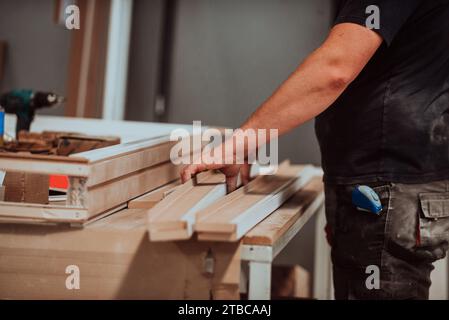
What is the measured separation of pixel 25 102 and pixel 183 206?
1.13m

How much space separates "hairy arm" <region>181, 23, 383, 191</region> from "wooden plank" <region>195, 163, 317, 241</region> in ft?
0.44

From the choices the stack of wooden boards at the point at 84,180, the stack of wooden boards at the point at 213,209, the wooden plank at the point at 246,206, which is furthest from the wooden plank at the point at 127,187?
the wooden plank at the point at 246,206

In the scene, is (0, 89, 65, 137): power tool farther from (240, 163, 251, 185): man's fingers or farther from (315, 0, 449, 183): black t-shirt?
(315, 0, 449, 183): black t-shirt

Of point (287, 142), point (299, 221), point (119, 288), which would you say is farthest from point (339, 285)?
point (287, 142)

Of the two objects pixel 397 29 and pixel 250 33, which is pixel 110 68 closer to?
pixel 250 33

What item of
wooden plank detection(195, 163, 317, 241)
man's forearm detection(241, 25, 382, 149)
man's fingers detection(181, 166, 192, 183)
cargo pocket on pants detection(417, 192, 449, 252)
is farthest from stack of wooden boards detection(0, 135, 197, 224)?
cargo pocket on pants detection(417, 192, 449, 252)

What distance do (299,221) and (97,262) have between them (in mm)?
539

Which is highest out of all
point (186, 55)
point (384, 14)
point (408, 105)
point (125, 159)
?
point (186, 55)

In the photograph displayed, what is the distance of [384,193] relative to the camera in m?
1.24

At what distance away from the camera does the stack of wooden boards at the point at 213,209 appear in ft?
3.01

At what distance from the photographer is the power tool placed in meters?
1.93

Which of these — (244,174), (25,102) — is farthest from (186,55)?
(244,174)

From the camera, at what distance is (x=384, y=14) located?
44.3 inches

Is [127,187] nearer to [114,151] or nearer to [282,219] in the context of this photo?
[114,151]
